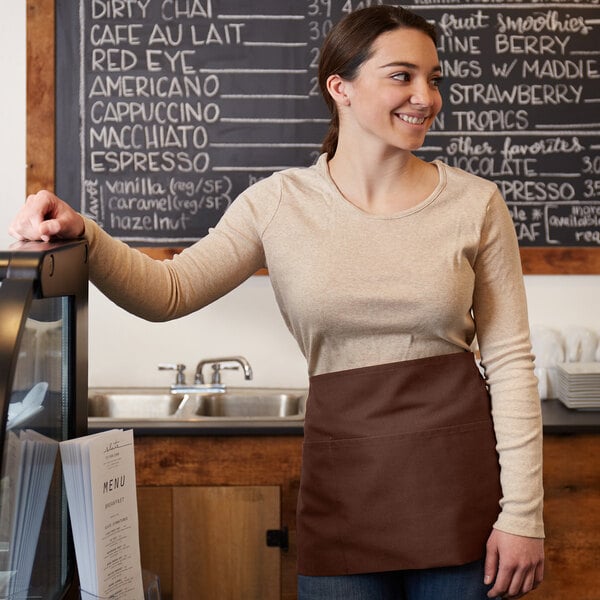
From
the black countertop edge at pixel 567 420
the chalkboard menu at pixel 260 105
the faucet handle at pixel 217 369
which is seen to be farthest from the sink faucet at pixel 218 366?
the black countertop edge at pixel 567 420

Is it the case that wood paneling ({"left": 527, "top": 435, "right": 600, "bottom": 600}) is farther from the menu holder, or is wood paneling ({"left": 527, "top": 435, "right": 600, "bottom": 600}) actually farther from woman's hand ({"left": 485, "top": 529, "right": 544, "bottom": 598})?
the menu holder

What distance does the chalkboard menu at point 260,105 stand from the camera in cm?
A: 272

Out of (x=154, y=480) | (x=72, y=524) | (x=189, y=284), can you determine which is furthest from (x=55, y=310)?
(x=154, y=480)

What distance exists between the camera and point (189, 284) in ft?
4.59

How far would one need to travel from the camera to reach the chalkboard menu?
272 centimetres

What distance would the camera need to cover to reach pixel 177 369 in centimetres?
268

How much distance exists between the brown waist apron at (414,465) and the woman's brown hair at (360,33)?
507 millimetres

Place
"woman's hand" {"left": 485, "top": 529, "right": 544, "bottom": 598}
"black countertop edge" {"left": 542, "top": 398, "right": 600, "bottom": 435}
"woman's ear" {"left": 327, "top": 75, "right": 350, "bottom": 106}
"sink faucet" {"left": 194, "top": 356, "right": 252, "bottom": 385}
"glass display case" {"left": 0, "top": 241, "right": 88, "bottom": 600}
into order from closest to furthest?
"glass display case" {"left": 0, "top": 241, "right": 88, "bottom": 600} → "woman's hand" {"left": 485, "top": 529, "right": 544, "bottom": 598} → "woman's ear" {"left": 327, "top": 75, "right": 350, "bottom": 106} → "black countertop edge" {"left": 542, "top": 398, "right": 600, "bottom": 435} → "sink faucet" {"left": 194, "top": 356, "right": 252, "bottom": 385}

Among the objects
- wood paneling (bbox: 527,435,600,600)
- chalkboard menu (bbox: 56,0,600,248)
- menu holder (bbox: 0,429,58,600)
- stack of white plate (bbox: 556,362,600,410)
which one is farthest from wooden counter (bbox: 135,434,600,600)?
menu holder (bbox: 0,429,58,600)

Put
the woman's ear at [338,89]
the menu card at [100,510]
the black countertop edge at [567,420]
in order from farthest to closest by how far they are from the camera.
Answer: the black countertop edge at [567,420], the woman's ear at [338,89], the menu card at [100,510]

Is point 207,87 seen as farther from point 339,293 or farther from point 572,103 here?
point 339,293

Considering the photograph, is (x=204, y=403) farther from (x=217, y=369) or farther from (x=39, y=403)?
(x=39, y=403)

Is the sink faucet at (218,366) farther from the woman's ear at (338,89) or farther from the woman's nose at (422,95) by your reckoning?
the woman's nose at (422,95)

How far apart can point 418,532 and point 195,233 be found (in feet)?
5.35
